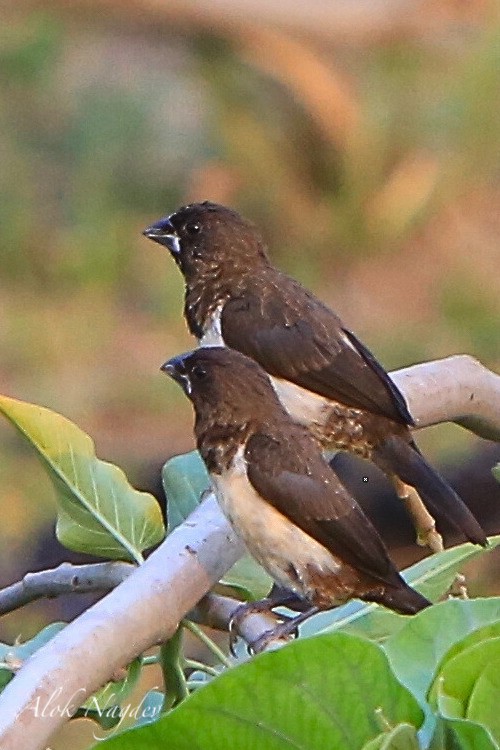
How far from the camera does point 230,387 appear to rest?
182 cm

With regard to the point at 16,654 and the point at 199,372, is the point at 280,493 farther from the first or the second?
the point at 16,654

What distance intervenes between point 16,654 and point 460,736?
0.58m

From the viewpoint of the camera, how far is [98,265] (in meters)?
6.38

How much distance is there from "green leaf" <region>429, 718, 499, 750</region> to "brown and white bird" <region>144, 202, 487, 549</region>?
44.6 inches

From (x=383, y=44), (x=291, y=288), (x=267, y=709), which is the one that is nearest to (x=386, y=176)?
(x=383, y=44)

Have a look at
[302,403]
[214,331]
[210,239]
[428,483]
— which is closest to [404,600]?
[428,483]

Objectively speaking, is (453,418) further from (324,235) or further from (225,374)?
(324,235)

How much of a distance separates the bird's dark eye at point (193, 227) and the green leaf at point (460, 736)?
6.09ft

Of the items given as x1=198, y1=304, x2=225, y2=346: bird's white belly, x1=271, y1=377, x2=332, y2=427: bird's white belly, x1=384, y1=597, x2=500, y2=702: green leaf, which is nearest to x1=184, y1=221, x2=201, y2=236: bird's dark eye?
x1=198, y1=304, x2=225, y2=346: bird's white belly

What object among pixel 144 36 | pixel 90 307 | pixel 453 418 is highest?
pixel 144 36

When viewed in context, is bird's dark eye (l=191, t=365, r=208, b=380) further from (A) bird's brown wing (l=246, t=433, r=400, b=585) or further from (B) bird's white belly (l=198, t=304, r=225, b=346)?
(B) bird's white belly (l=198, t=304, r=225, b=346)

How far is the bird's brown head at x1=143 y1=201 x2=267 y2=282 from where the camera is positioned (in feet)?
8.38

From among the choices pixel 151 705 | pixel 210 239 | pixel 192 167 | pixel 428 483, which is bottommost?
pixel 428 483

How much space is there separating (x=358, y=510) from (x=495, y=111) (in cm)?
529
